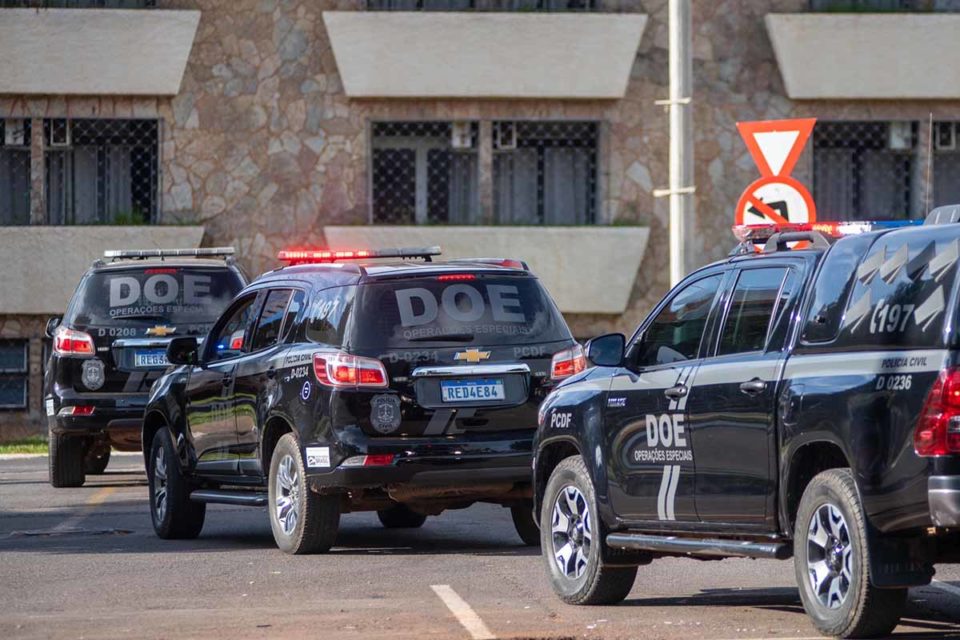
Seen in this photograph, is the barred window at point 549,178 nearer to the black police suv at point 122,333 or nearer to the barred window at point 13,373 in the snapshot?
the barred window at point 13,373

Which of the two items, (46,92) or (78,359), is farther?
(46,92)

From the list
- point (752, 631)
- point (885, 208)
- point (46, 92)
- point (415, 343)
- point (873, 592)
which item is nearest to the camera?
point (873, 592)

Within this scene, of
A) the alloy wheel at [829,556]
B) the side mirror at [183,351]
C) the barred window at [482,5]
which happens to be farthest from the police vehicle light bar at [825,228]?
the barred window at [482,5]

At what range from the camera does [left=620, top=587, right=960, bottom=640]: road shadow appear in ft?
29.8

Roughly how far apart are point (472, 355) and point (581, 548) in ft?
8.14

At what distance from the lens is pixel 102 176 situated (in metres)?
27.5

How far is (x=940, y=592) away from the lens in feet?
34.9

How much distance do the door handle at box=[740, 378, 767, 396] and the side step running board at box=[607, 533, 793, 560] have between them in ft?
2.16

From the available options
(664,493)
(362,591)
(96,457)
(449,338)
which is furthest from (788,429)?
(96,457)

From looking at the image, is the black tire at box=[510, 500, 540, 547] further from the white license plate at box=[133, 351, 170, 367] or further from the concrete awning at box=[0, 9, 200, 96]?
the concrete awning at box=[0, 9, 200, 96]

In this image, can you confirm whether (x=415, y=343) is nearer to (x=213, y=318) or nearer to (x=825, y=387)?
(x=825, y=387)

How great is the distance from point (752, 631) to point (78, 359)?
408 inches

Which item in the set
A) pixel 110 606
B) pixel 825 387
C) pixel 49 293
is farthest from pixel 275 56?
pixel 825 387

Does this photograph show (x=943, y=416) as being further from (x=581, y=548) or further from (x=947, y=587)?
(x=947, y=587)
